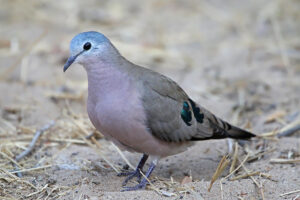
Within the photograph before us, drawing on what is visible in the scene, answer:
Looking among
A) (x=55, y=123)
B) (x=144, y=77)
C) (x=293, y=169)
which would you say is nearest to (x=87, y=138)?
(x=55, y=123)

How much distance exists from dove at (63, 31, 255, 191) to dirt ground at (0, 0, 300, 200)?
0.29m

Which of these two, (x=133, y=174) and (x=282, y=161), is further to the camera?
(x=282, y=161)

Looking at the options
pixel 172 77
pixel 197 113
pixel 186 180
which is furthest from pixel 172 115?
pixel 172 77

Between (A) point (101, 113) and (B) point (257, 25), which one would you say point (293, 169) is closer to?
(A) point (101, 113)

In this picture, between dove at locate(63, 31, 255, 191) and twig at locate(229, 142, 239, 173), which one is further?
twig at locate(229, 142, 239, 173)

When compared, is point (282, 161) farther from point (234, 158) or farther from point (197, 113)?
point (197, 113)

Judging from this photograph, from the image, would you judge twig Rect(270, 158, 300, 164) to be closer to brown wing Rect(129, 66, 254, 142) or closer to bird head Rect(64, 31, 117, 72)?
brown wing Rect(129, 66, 254, 142)

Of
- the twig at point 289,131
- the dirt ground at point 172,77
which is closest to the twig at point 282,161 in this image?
the dirt ground at point 172,77

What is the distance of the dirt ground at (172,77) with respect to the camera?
3.58 metres

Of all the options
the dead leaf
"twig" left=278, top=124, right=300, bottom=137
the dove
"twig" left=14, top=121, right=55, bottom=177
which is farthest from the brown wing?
"twig" left=14, top=121, right=55, bottom=177

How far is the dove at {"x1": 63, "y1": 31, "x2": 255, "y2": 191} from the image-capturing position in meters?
3.34

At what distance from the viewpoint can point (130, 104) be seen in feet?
11.0

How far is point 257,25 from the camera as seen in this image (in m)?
7.75

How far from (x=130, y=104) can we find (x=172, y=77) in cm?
311
